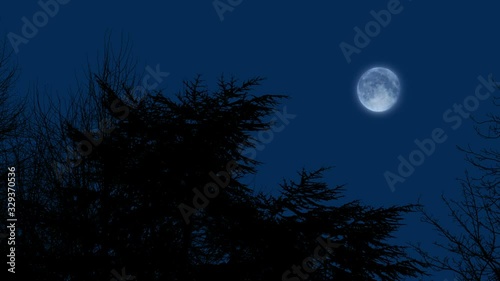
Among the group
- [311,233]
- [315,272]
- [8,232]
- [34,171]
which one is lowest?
[315,272]

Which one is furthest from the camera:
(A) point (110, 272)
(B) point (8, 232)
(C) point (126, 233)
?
(B) point (8, 232)

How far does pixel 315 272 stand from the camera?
6.79 meters

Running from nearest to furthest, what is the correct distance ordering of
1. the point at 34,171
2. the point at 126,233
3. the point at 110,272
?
the point at 110,272 → the point at 126,233 → the point at 34,171

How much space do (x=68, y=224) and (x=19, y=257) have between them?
923 millimetres

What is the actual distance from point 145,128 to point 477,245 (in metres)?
7.04

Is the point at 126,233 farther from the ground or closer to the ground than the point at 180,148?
closer to the ground

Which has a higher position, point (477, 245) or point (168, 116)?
point (168, 116)

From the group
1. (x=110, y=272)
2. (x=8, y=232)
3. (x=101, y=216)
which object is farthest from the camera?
(x=8, y=232)

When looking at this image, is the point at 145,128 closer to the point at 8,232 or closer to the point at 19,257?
the point at 19,257

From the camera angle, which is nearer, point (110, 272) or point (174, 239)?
point (110, 272)

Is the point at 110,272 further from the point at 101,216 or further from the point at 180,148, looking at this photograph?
the point at 180,148

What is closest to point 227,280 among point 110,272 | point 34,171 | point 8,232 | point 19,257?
point 110,272

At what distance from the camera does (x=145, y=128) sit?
747cm

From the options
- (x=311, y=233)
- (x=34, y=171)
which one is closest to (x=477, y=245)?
(x=311, y=233)
